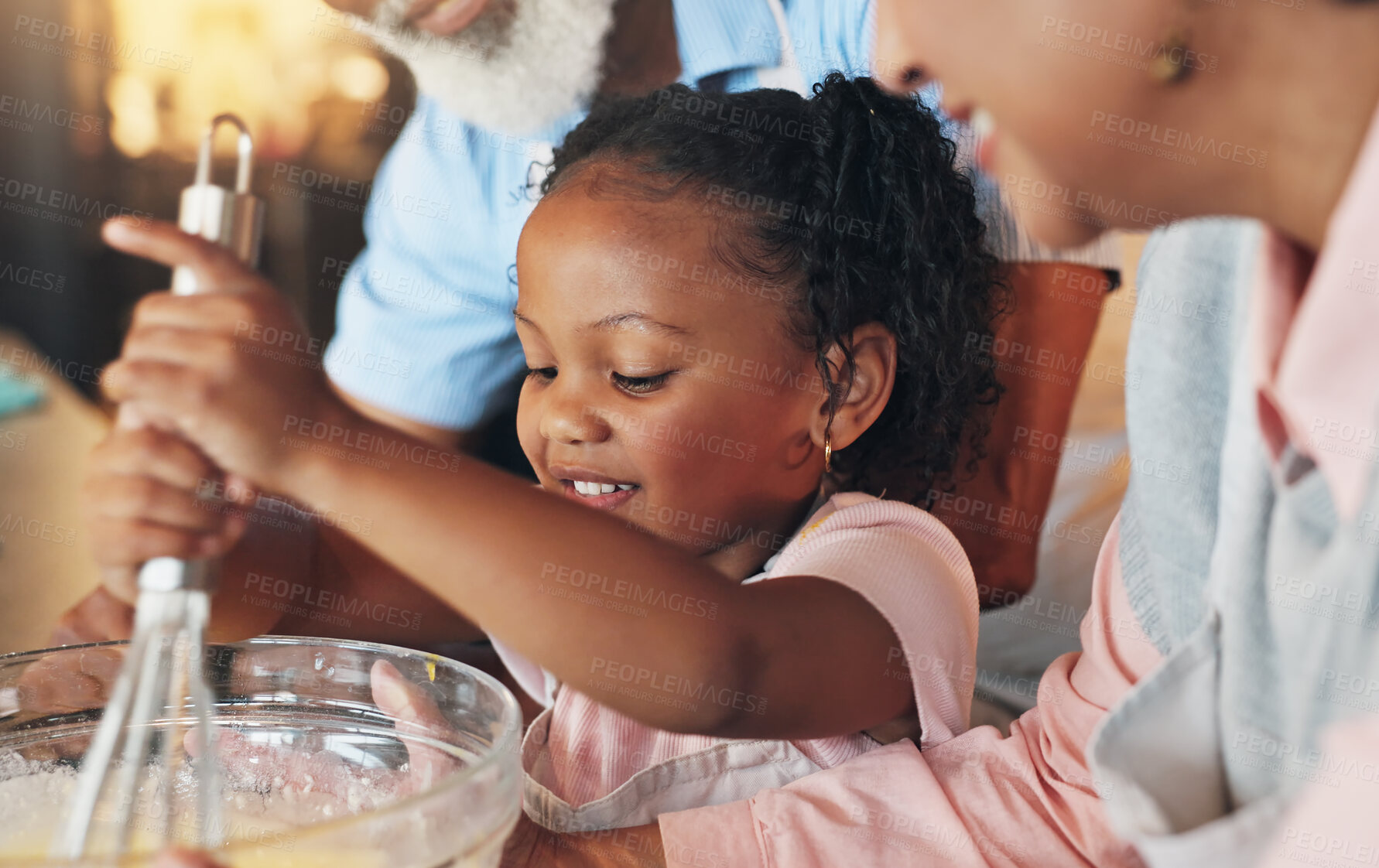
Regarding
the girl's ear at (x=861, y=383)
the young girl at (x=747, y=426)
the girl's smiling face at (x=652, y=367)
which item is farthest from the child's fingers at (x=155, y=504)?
the girl's ear at (x=861, y=383)

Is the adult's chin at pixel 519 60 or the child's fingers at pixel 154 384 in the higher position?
the adult's chin at pixel 519 60

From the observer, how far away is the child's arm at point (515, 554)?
1.09ft

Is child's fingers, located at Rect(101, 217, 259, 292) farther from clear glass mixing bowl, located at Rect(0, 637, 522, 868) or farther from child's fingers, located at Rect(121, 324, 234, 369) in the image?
clear glass mixing bowl, located at Rect(0, 637, 522, 868)

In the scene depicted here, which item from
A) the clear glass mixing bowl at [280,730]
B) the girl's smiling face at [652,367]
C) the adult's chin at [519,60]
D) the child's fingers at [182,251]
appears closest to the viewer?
the child's fingers at [182,251]

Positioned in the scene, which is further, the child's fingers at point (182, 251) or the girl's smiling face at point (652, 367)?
the girl's smiling face at point (652, 367)

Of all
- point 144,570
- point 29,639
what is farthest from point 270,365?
point 29,639

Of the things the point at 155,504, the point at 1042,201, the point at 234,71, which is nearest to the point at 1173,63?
the point at 1042,201

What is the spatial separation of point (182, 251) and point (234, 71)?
0.51 meters

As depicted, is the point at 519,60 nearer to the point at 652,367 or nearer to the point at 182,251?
the point at 652,367

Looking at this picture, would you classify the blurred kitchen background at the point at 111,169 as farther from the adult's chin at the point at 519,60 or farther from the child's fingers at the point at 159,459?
the child's fingers at the point at 159,459

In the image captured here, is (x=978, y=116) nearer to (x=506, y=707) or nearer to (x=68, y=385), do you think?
(x=506, y=707)

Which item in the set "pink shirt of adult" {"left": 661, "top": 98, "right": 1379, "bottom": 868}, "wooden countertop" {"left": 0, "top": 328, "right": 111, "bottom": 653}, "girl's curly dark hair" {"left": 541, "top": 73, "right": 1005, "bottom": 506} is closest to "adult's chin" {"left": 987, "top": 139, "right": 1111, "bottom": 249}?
"girl's curly dark hair" {"left": 541, "top": 73, "right": 1005, "bottom": 506}

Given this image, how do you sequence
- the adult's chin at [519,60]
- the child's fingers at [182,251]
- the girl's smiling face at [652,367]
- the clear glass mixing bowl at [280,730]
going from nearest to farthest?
the child's fingers at [182,251] < the clear glass mixing bowl at [280,730] < the girl's smiling face at [652,367] < the adult's chin at [519,60]

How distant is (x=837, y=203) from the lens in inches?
22.3
